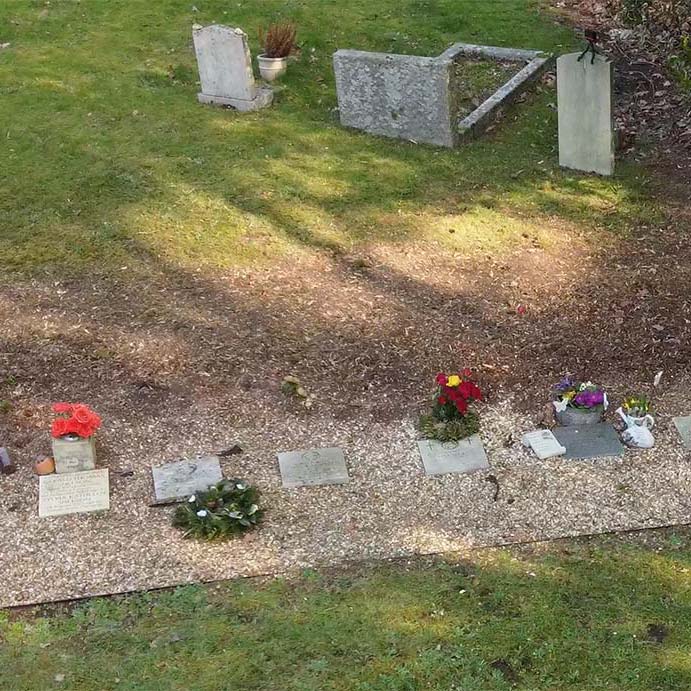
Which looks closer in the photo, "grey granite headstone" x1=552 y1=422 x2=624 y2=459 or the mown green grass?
"grey granite headstone" x1=552 y1=422 x2=624 y2=459

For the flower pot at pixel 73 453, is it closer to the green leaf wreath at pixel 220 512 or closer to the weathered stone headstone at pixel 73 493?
the weathered stone headstone at pixel 73 493

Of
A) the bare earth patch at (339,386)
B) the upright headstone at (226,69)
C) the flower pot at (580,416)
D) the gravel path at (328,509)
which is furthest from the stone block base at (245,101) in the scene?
the flower pot at (580,416)

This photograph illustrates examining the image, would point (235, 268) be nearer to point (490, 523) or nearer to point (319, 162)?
point (319, 162)

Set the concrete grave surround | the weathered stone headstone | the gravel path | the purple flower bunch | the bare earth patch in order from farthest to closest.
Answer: the concrete grave surround
the purple flower bunch
the weathered stone headstone
the bare earth patch
the gravel path

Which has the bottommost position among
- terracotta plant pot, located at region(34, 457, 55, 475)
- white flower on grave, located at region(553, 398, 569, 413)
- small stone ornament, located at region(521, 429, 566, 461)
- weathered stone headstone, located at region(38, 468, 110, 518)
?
small stone ornament, located at region(521, 429, 566, 461)

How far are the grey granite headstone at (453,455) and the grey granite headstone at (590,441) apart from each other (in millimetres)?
603

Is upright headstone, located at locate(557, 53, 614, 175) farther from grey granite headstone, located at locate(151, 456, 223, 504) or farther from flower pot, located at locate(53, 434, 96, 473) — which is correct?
flower pot, located at locate(53, 434, 96, 473)

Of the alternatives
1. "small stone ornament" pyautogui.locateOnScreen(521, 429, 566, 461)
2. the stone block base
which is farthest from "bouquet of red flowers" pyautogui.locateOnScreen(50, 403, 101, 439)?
the stone block base

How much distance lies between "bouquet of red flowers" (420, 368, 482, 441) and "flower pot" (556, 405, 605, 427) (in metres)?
0.64

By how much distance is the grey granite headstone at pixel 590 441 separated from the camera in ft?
21.1

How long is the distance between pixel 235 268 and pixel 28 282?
6.30ft

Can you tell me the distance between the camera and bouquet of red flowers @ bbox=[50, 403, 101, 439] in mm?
6129

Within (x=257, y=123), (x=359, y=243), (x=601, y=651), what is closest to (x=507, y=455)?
(x=601, y=651)

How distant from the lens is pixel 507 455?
6.46 metres
